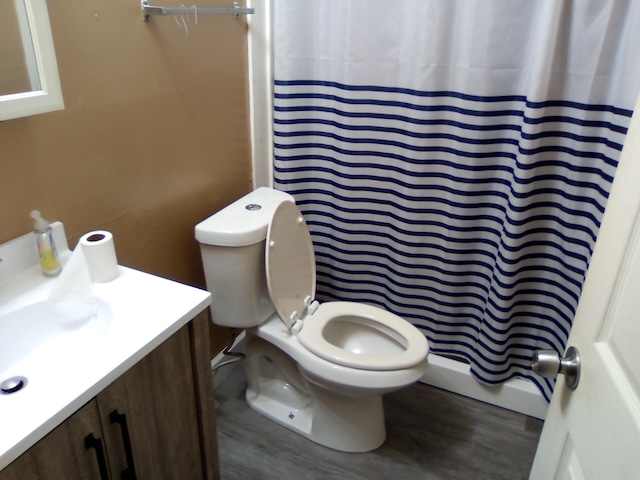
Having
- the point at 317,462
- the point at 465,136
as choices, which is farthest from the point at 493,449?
the point at 465,136

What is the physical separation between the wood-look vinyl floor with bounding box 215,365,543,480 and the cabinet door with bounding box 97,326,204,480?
1.63 feet

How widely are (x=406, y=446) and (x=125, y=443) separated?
1082mm

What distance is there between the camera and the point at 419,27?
5.17ft

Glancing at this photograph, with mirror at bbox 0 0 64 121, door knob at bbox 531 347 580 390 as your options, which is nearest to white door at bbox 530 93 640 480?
door knob at bbox 531 347 580 390

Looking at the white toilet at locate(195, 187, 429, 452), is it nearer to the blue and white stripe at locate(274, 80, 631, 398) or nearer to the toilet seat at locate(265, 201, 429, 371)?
the toilet seat at locate(265, 201, 429, 371)

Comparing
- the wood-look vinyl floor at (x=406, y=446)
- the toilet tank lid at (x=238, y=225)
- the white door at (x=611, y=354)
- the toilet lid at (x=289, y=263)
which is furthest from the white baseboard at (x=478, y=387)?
the white door at (x=611, y=354)

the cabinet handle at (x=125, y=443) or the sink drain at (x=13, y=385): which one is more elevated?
the sink drain at (x=13, y=385)

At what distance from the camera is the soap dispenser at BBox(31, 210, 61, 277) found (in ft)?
3.87

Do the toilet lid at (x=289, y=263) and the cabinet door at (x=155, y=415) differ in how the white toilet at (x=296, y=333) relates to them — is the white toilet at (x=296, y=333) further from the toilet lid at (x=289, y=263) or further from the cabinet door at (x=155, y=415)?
the cabinet door at (x=155, y=415)

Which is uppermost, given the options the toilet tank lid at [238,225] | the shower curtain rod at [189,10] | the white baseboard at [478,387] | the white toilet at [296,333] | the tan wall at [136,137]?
the shower curtain rod at [189,10]

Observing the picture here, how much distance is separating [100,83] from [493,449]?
169 cm

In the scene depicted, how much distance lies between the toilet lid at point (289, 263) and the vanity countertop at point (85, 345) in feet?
1.51

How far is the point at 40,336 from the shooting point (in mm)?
1116

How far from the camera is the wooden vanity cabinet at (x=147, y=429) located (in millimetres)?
895
